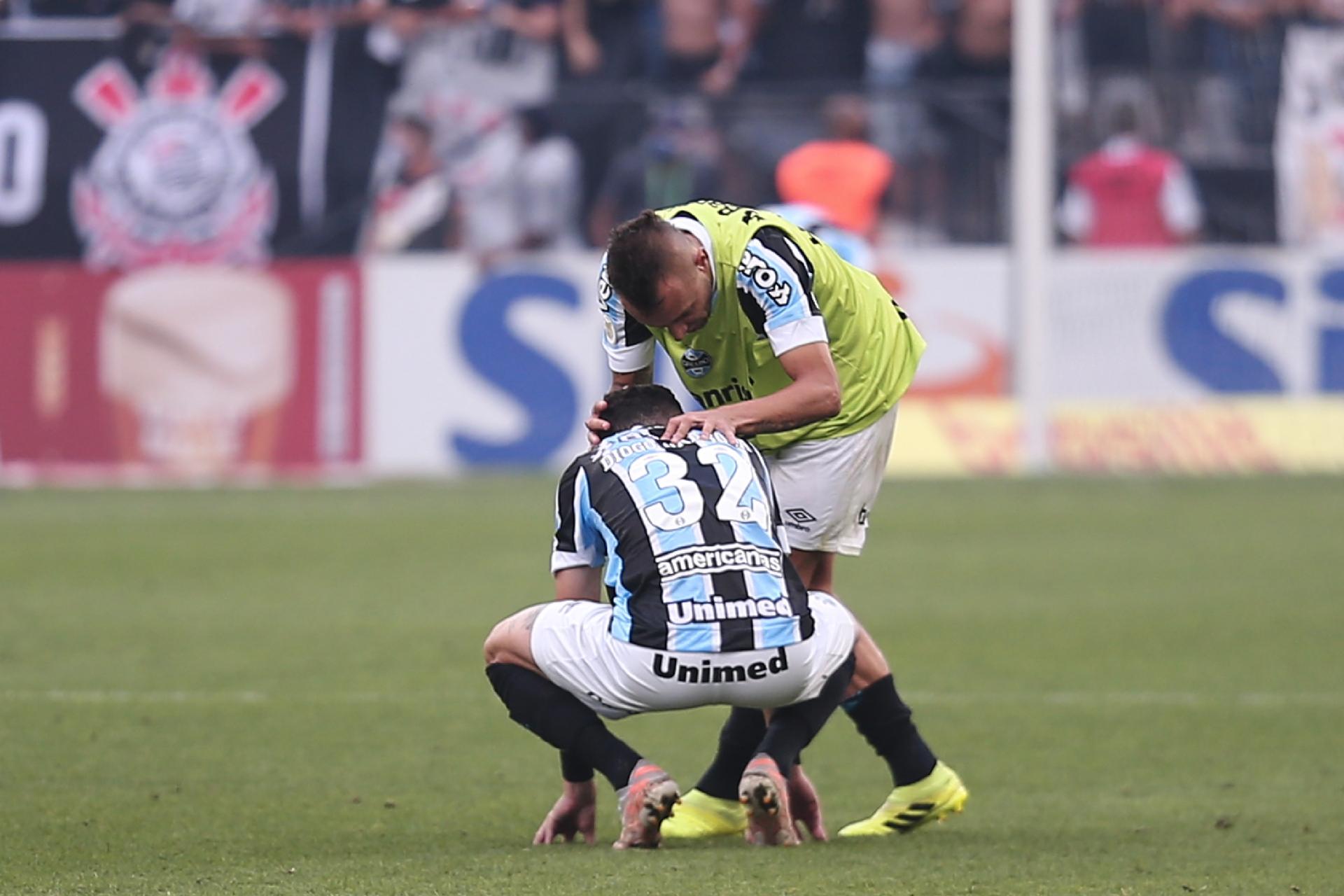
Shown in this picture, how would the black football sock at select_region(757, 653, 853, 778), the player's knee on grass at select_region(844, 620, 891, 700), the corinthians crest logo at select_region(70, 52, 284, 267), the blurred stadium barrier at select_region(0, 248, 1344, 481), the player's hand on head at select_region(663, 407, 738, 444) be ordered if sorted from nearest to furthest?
the player's hand on head at select_region(663, 407, 738, 444) < the black football sock at select_region(757, 653, 853, 778) < the player's knee on grass at select_region(844, 620, 891, 700) < the blurred stadium barrier at select_region(0, 248, 1344, 481) < the corinthians crest logo at select_region(70, 52, 284, 267)

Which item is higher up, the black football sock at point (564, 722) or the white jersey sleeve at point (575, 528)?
the white jersey sleeve at point (575, 528)

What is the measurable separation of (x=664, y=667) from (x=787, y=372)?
84cm

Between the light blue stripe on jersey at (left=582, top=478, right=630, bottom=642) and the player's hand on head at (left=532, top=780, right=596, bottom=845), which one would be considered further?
the player's hand on head at (left=532, top=780, right=596, bottom=845)

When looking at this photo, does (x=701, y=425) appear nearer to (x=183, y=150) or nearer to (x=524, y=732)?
(x=524, y=732)

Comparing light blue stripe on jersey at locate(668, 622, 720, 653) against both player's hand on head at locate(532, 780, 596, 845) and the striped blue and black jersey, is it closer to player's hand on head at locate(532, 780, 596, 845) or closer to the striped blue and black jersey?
the striped blue and black jersey

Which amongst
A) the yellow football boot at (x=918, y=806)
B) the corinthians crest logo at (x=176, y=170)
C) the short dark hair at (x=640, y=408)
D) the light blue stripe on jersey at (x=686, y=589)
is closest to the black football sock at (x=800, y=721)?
the yellow football boot at (x=918, y=806)

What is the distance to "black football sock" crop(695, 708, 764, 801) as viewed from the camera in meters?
5.59

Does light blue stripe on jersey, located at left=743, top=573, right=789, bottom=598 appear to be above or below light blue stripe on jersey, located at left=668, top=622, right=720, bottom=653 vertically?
A: above

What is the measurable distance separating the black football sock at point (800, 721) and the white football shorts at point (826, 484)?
0.55 metres

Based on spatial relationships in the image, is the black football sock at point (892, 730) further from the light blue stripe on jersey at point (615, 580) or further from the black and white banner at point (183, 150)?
the black and white banner at point (183, 150)

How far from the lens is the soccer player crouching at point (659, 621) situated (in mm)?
4754

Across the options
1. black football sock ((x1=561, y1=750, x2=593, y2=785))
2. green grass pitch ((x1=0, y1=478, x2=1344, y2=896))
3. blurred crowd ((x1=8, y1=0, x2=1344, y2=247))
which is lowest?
green grass pitch ((x1=0, y1=478, x2=1344, y2=896))

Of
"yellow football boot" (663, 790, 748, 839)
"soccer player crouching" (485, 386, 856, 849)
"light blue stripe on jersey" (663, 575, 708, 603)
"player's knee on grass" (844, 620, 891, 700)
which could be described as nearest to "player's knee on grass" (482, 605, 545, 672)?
"soccer player crouching" (485, 386, 856, 849)

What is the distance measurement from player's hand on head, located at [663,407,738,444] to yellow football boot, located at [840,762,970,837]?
1.15m
